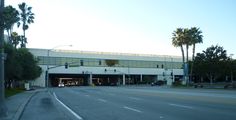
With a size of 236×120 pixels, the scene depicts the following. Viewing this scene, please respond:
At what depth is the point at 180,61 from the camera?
167125mm

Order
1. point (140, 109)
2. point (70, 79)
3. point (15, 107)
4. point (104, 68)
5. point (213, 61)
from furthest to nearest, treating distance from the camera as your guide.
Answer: point (70, 79), point (104, 68), point (213, 61), point (15, 107), point (140, 109)

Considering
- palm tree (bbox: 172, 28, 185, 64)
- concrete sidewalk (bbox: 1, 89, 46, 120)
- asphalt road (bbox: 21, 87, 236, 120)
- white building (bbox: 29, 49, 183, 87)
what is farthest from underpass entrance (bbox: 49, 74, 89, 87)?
asphalt road (bbox: 21, 87, 236, 120)

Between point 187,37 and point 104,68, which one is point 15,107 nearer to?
point 187,37

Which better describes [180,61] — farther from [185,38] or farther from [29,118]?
[29,118]

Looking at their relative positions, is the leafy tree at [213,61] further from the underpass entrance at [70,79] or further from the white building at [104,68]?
the underpass entrance at [70,79]

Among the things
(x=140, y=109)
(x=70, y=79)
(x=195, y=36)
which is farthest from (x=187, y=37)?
(x=70, y=79)

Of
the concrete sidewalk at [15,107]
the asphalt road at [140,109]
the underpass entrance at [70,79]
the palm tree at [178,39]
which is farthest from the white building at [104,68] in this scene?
the asphalt road at [140,109]

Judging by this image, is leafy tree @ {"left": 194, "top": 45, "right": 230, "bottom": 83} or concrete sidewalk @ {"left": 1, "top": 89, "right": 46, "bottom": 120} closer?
concrete sidewalk @ {"left": 1, "top": 89, "right": 46, "bottom": 120}

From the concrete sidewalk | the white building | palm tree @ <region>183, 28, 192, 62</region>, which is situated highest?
palm tree @ <region>183, 28, 192, 62</region>

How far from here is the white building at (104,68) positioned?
138 metres

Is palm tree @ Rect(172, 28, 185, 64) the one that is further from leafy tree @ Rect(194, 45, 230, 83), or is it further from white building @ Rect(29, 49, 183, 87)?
white building @ Rect(29, 49, 183, 87)

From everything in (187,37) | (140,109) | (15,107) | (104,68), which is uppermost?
(187,37)

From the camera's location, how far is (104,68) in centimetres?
14788

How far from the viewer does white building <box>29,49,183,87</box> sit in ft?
453
